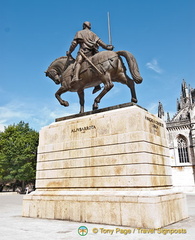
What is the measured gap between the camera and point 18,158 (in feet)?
129

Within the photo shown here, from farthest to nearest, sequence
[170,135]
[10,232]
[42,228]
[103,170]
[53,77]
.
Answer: [170,135], [53,77], [103,170], [42,228], [10,232]

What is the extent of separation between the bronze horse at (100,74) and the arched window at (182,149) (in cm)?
5202

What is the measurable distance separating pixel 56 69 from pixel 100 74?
318cm

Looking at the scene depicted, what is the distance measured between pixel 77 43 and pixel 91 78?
2.10 metres

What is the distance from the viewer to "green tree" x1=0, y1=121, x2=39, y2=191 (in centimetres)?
3919

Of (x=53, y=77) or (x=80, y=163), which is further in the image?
(x=53, y=77)

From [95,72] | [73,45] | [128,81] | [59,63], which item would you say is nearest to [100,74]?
[95,72]

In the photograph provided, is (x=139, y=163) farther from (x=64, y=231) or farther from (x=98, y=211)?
(x=64, y=231)

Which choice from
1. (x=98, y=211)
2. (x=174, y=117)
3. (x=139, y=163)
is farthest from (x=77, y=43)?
(x=174, y=117)

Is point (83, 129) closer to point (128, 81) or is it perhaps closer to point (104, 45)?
point (128, 81)

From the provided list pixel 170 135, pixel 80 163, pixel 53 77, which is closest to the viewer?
pixel 80 163

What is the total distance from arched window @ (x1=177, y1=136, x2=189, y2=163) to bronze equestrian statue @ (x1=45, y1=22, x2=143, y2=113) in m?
52.0

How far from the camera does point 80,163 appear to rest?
30.9ft

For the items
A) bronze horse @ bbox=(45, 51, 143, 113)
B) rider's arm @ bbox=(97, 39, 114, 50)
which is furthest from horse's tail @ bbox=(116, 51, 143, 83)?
rider's arm @ bbox=(97, 39, 114, 50)
